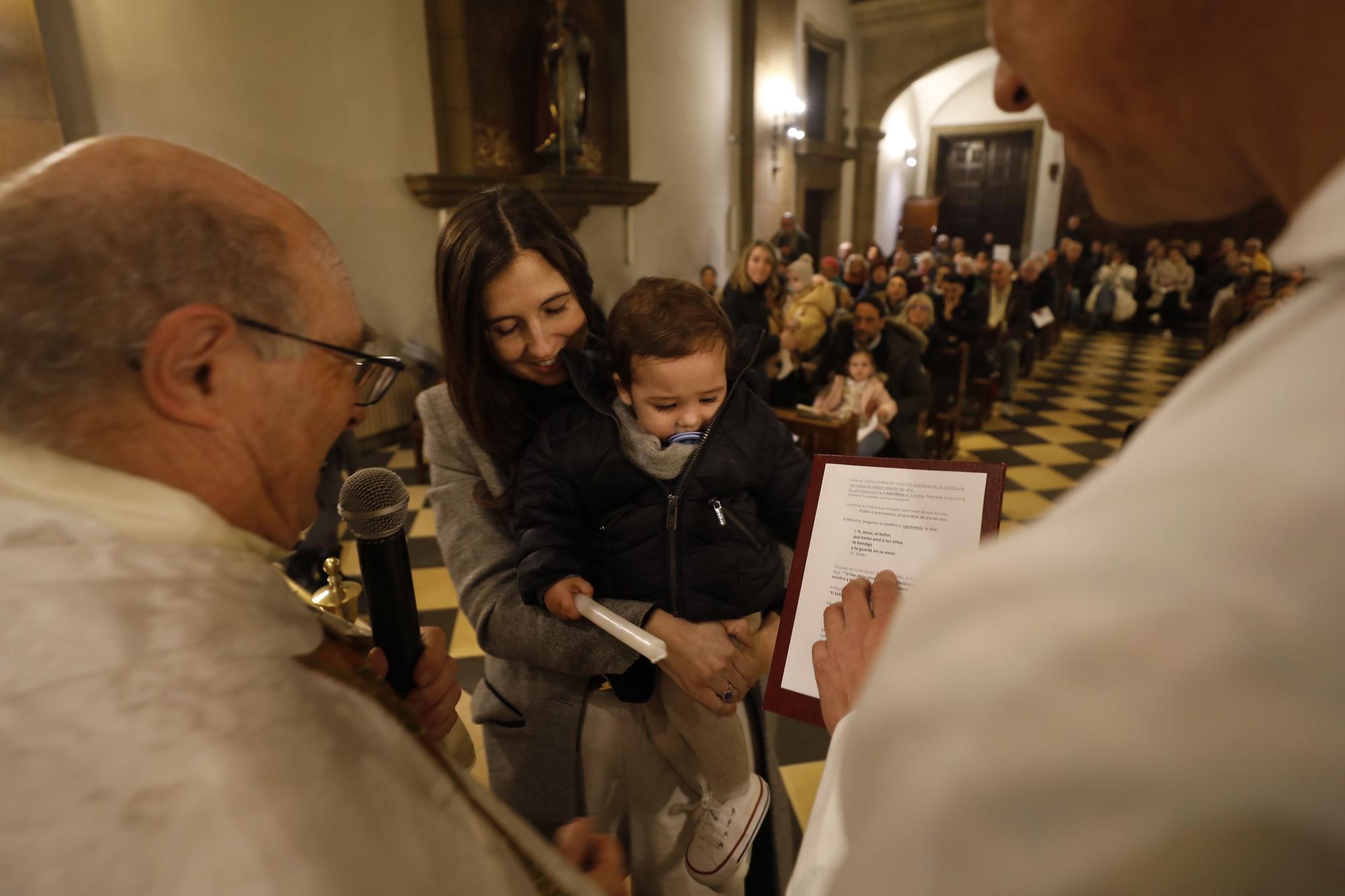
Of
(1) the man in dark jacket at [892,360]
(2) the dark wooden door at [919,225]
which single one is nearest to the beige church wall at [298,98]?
(1) the man in dark jacket at [892,360]

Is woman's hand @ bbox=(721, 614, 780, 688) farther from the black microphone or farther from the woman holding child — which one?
the black microphone

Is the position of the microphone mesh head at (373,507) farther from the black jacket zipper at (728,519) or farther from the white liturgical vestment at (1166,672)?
the white liturgical vestment at (1166,672)

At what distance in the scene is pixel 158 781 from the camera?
1.62 feet

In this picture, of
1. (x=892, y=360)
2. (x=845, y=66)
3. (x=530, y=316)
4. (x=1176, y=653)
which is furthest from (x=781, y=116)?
(x=1176, y=653)

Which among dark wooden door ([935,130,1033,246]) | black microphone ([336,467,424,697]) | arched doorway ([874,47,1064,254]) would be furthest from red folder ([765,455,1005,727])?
dark wooden door ([935,130,1033,246])

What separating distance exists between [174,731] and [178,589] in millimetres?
110

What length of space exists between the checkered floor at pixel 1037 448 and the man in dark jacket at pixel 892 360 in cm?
55

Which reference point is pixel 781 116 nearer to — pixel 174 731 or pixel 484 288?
pixel 484 288

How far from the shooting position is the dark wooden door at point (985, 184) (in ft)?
49.7

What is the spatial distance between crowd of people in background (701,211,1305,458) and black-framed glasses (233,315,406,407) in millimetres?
722

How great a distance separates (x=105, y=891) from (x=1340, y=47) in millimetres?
805

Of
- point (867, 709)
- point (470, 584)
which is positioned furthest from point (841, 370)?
point (867, 709)

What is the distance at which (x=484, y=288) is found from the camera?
1.35m

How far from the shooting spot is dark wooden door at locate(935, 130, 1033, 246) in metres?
15.2
